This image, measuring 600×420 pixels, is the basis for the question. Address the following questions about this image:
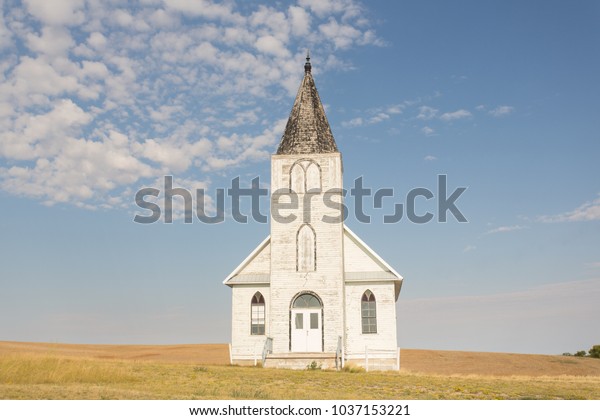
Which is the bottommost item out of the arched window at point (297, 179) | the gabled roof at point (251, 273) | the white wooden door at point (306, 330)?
the white wooden door at point (306, 330)

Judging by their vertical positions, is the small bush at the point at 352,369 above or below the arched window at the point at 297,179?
below

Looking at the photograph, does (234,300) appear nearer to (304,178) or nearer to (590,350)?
(304,178)

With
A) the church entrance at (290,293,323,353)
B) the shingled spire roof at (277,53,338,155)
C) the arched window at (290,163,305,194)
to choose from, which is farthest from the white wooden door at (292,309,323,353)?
the shingled spire roof at (277,53,338,155)

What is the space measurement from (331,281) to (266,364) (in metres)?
4.94

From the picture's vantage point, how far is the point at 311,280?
29.3 metres

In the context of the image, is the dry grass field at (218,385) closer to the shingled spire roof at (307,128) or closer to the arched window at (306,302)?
the arched window at (306,302)

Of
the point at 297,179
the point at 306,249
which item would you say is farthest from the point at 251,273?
the point at 297,179

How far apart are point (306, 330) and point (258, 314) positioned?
110 inches

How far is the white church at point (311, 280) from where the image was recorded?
95.0 ft

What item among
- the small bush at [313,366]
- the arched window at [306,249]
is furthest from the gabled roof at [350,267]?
the small bush at [313,366]

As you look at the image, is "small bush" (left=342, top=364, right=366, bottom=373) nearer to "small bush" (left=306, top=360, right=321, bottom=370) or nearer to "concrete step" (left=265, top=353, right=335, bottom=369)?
"concrete step" (left=265, top=353, right=335, bottom=369)

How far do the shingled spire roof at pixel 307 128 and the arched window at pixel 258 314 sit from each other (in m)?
7.42
